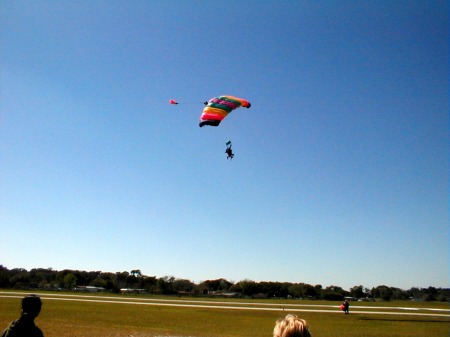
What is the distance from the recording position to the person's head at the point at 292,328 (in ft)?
9.02

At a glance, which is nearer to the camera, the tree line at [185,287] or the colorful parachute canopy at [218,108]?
the colorful parachute canopy at [218,108]

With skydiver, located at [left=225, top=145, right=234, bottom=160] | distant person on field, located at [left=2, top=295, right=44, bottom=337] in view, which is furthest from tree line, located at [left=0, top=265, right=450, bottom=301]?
distant person on field, located at [left=2, top=295, right=44, bottom=337]

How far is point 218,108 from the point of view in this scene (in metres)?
20.7

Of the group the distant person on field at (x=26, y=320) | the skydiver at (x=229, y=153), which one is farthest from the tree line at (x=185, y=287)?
the distant person on field at (x=26, y=320)

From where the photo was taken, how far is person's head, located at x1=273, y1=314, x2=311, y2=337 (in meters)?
2.75

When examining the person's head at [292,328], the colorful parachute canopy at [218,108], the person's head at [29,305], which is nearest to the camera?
the person's head at [292,328]

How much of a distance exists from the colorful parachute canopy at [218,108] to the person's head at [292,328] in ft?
57.4

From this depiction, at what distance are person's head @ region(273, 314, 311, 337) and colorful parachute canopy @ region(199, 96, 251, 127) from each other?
17.5 m

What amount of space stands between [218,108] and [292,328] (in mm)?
18603

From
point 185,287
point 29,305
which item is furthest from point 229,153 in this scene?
point 185,287

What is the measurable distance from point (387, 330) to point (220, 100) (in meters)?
19.4

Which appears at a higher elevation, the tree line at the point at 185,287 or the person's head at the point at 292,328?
the person's head at the point at 292,328

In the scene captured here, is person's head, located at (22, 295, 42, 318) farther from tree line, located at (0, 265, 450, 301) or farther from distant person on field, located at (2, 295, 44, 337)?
tree line, located at (0, 265, 450, 301)

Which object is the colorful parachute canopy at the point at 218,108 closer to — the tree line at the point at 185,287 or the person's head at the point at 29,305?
the person's head at the point at 29,305
